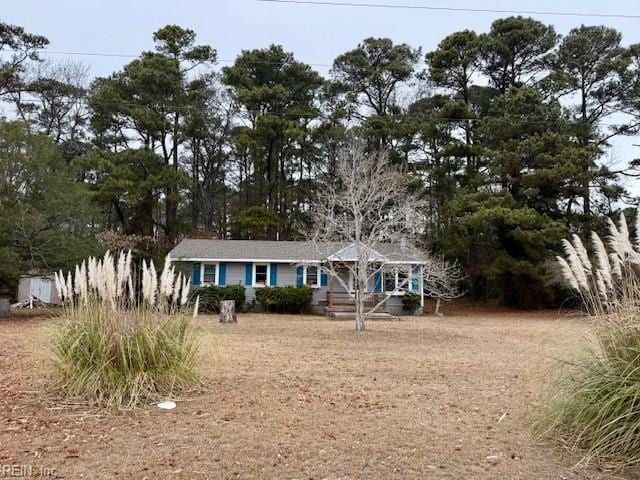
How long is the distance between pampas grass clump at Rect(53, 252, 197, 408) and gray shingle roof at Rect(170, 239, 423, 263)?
626 inches

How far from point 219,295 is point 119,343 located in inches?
648

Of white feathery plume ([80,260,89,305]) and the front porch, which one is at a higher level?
white feathery plume ([80,260,89,305])

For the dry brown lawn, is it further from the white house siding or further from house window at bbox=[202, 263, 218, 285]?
house window at bbox=[202, 263, 218, 285]

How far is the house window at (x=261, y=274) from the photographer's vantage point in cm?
2319

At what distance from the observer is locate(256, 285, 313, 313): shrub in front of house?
71.8 ft

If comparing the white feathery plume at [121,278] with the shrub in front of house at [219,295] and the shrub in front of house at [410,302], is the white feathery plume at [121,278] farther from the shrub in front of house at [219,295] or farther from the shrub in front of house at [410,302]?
the shrub in front of house at [410,302]

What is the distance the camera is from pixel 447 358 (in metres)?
9.46

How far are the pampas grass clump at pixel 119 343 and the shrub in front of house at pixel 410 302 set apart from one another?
1774 centimetres

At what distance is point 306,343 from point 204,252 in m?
12.7

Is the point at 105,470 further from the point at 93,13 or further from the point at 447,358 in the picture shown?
the point at 93,13

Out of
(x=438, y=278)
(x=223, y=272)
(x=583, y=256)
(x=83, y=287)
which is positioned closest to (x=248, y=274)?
(x=223, y=272)

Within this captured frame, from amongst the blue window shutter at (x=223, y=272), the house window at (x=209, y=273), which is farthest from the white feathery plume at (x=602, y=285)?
the house window at (x=209, y=273)

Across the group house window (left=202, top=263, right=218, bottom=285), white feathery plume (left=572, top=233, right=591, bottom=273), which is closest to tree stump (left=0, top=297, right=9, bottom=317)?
house window (left=202, top=263, right=218, bottom=285)

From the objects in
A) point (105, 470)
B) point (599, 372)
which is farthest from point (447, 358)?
point (105, 470)
